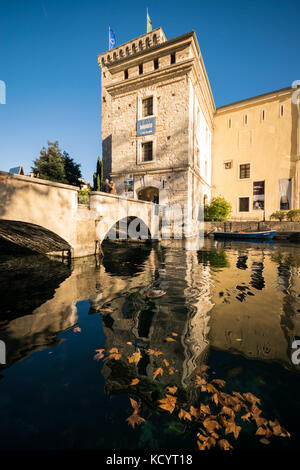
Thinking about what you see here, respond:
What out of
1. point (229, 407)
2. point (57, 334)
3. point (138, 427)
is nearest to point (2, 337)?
point (57, 334)

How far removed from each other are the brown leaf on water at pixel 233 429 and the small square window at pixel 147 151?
16.8 metres

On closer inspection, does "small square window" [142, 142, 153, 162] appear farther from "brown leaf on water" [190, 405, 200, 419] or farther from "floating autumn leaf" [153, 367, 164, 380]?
"brown leaf on water" [190, 405, 200, 419]

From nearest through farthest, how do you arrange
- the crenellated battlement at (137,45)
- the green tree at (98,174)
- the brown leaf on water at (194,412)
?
the brown leaf on water at (194,412) < the crenellated battlement at (137,45) < the green tree at (98,174)

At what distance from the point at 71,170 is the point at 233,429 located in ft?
101

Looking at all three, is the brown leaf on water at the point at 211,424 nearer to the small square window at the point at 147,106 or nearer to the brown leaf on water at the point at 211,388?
the brown leaf on water at the point at 211,388

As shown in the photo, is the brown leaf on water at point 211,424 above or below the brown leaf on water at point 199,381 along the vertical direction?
below

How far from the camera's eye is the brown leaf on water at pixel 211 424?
1.46m

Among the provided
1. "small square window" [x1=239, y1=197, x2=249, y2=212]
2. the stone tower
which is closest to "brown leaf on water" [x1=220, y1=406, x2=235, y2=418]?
the stone tower

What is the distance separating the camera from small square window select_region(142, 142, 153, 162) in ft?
54.1

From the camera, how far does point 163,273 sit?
18.8ft

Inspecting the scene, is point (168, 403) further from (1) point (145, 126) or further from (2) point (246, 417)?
(1) point (145, 126)

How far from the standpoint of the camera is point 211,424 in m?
1.49

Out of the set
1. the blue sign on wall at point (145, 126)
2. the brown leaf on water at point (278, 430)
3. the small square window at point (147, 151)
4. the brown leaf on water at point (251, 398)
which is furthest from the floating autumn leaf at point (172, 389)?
the blue sign on wall at point (145, 126)

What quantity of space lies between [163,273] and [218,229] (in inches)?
529
